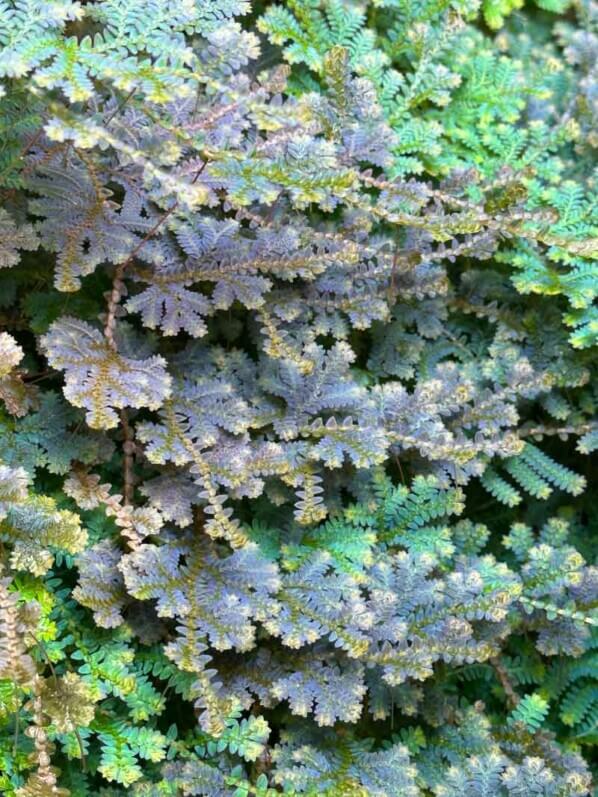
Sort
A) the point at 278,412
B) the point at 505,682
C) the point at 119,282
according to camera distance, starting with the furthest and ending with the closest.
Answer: the point at 505,682 < the point at 278,412 < the point at 119,282

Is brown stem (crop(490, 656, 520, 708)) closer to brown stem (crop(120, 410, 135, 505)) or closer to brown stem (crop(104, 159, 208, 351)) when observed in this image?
brown stem (crop(120, 410, 135, 505))

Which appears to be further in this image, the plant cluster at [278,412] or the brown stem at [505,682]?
the brown stem at [505,682]

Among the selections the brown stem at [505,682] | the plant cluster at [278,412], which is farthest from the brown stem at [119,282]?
the brown stem at [505,682]

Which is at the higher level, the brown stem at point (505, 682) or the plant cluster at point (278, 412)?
the plant cluster at point (278, 412)

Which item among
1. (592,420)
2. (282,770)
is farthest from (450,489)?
(282,770)

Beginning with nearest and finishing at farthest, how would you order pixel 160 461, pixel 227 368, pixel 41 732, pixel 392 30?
pixel 41 732 < pixel 160 461 < pixel 227 368 < pixel 392 30

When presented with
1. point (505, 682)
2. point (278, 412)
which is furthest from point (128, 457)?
point (505, 682)

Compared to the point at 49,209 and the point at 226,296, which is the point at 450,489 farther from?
the point at 49,209

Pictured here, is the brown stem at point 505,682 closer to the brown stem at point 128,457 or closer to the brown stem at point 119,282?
the brown stem at point 128,457

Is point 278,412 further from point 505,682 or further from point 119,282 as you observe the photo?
point 505,682
